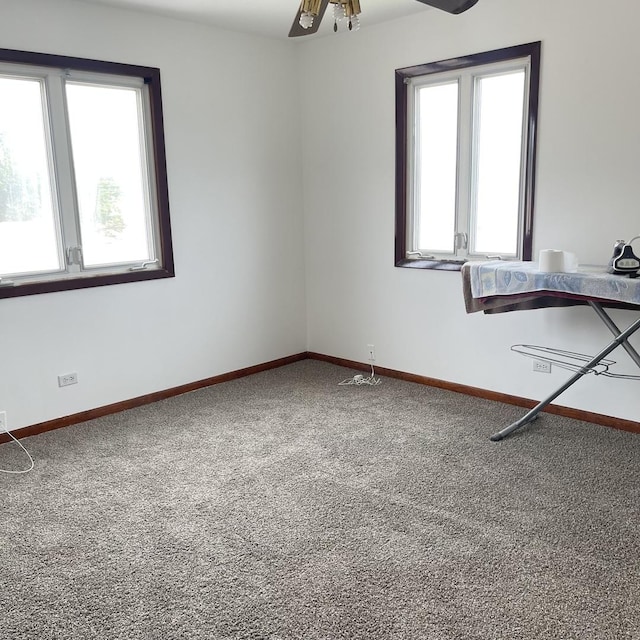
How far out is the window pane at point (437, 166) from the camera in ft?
13.2

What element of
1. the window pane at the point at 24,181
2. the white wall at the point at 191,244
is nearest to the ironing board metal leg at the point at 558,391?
the white wall at the point at 191,244

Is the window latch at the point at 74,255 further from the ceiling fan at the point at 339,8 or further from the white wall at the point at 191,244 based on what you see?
the ceiling fan at the point at 339,8

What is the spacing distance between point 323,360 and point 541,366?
1.91m

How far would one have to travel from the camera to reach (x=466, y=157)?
3.91 m

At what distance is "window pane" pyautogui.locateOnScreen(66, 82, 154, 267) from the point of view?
3.68 meters

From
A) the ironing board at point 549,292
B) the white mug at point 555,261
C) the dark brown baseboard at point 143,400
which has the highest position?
the white mug at point 555,261

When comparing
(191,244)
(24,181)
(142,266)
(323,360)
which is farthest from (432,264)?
(24,181)

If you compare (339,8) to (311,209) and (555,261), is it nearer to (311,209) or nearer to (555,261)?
(555,261)

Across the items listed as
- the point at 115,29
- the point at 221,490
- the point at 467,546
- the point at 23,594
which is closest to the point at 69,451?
the point at 221,490

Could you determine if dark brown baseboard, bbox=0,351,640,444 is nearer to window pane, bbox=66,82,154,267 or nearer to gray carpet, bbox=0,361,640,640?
gray carpet, bbox=0,361,640,640

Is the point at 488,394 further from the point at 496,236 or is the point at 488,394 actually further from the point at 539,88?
the point at 539,88

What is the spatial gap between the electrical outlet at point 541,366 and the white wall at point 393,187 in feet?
0.15

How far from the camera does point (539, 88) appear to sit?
3.48 meters

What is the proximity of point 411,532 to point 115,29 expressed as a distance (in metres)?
3.34
